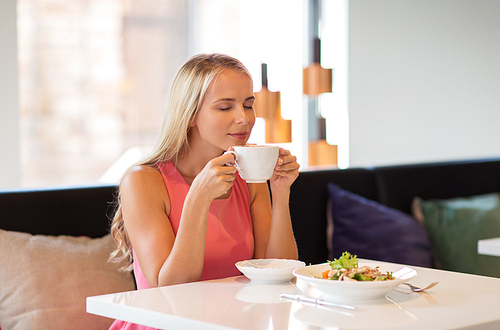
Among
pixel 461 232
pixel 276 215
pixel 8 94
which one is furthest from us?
pixel 461 232

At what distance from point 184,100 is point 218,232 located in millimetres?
381

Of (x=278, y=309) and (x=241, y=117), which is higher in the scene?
(x=241, y=117)

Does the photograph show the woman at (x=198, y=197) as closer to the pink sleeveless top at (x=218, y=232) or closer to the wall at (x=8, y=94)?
the pink sleeveless top at (x=218, y=232)

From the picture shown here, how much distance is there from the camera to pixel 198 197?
55.1 inches

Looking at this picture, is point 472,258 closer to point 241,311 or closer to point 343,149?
point 343,149

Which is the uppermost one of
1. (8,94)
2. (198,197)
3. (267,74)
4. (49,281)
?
(267,74)

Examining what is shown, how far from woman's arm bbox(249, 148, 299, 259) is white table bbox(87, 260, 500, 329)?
1.26 feet

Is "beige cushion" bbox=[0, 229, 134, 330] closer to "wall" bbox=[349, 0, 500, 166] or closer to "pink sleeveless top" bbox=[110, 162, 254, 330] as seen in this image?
"pink sleeveless top" bbox=[110, 162, 254, 330]

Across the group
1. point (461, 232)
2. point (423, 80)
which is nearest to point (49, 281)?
point (461, 232)

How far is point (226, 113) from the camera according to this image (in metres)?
1.58

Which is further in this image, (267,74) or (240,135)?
(267,74)

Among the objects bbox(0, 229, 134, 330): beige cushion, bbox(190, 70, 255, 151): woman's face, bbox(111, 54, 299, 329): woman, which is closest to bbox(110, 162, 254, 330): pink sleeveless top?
bbox(111, 54, 299, 329): woman

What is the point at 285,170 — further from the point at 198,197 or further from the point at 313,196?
the point at 313,196

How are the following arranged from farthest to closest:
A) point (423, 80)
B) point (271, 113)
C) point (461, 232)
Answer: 1. point (423, 80)
2. point (271, 113)
3. point (461, 232)
